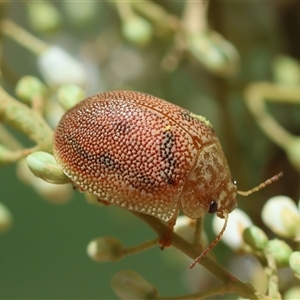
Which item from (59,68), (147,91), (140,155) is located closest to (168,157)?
(140,155)

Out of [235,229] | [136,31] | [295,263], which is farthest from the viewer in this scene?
[136,31]

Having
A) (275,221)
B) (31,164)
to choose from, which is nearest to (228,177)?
(275,221)

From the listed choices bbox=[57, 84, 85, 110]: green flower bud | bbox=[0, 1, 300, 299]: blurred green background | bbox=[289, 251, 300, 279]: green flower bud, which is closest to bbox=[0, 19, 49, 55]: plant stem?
bbox=[0, 1, 300, 299]: blurred green background

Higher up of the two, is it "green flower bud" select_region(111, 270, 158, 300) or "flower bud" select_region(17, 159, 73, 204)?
"flower bud" select_region(17, 159, 73, 204)

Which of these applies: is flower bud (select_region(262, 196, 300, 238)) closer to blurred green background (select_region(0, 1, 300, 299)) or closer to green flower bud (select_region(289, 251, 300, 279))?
green flower bud (select_region(289, 251, 300, 279))

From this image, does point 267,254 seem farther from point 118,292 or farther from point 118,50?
point 118,50

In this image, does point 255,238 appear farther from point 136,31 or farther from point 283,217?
point 136,31

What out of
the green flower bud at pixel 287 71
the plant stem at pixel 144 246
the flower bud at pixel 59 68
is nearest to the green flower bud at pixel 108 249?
the plant stem at pixel 144 246
